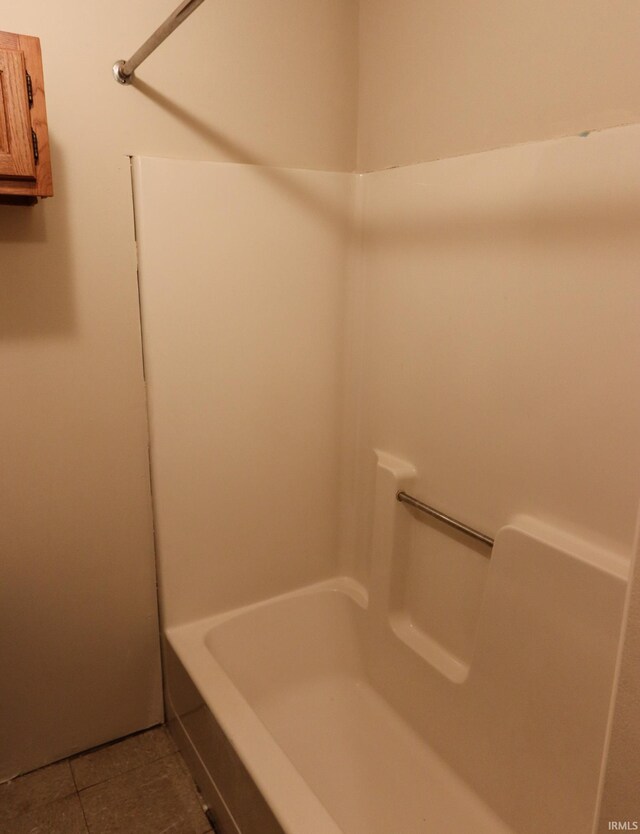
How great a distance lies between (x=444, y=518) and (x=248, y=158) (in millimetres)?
1148

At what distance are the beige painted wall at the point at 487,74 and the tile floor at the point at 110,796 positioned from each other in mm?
1899

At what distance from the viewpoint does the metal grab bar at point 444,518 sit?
148 cm

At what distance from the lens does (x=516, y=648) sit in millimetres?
1365

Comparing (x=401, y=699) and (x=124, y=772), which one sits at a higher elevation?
(x=401, y=699)

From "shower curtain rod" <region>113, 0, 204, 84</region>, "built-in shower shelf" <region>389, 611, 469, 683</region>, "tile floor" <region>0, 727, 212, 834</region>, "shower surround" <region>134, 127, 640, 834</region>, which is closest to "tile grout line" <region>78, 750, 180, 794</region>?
"tile floor" <region>0, 727, 212, 834</region>

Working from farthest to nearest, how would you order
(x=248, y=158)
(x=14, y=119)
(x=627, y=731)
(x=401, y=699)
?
(x=401, y=699), (x=248, y=158), (x=14, y=119), (x=627, y=731)

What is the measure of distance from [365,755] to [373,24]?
6.95ft

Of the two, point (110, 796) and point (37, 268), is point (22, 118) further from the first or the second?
point (110, 796)

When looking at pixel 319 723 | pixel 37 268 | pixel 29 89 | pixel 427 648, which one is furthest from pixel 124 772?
pixel 29 89

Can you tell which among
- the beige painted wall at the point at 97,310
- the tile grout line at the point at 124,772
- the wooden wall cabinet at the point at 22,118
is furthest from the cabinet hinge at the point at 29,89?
the tile grout line at the point at 124,772

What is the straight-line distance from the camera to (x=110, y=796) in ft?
5.38

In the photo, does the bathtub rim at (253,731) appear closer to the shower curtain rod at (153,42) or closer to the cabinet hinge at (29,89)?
the cabinet hinge at (29,89)

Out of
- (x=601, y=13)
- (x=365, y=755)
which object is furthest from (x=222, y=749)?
(x=601, y=13)

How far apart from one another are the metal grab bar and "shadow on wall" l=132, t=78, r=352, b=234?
2.80 feet
